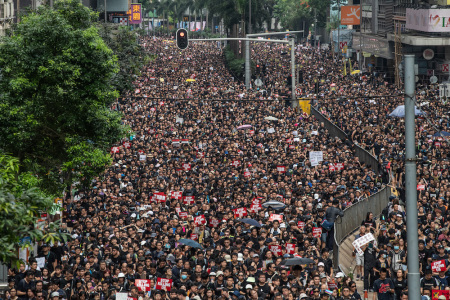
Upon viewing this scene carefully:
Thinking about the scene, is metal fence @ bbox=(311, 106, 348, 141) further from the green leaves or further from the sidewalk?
the green leaves

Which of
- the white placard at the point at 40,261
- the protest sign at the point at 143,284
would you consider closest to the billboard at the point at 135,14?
the white placard at the point at 40,261

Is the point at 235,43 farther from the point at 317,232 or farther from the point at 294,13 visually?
the point at 317,232

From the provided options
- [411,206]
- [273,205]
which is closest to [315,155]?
[273,205]

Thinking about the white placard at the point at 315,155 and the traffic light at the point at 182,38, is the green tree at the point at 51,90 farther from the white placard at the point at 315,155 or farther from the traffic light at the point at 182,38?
the white placard at the point at 315,155

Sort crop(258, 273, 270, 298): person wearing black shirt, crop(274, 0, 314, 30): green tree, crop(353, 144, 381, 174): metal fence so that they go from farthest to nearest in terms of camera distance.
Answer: crop(274, 0, 314, 30): green tree → crop(353, 144, 381, 174): metal fence → crop(258, 273, 270, 298): person wearing black shirt

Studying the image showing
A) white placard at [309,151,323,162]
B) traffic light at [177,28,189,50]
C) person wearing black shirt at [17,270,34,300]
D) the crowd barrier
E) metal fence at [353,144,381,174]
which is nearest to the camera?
person wearing black shirt at [17,270,34,300]

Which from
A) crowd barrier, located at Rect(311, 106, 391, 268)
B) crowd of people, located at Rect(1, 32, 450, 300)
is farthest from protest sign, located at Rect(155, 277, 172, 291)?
crowd barrier, located at Rect(311, 106, 391, 268)

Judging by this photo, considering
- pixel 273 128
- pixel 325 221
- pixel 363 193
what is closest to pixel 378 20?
pixel 273 128
